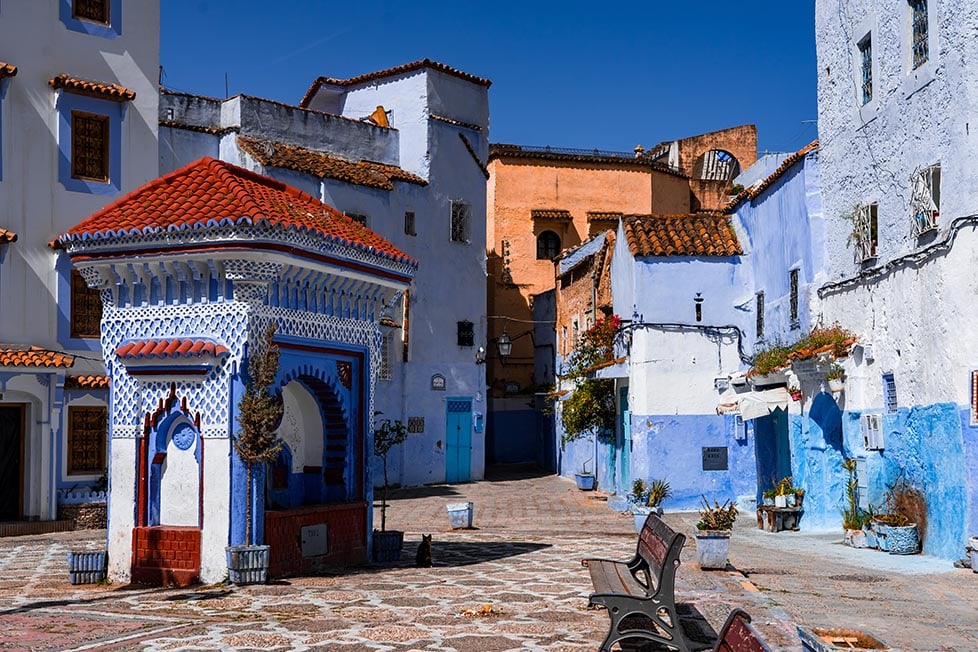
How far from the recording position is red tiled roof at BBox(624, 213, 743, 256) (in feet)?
80.4

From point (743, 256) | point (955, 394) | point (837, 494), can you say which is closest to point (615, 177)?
point (743, 256)

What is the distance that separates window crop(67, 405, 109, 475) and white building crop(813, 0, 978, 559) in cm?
1467

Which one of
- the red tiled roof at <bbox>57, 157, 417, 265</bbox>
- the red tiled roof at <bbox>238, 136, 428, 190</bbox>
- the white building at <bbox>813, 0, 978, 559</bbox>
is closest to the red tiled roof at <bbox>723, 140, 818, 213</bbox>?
the white building at <bbox>813, 0, 978, 559</bbox>

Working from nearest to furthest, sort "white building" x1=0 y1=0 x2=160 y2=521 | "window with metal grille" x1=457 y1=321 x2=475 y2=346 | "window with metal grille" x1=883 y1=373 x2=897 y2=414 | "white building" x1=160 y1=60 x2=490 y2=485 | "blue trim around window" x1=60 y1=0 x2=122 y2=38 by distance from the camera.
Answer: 1. "window with metal grille" x1=883 y1=373 x2=897 y2=414
2. "white building" x1=0 y1=0 x2=160 y2=521
3. "blue trim around window" x1=60 y1=0 x2=122 y2=38
4. "white building" x1=160 y1=60 x2=490 y2=485
5. "window with metal grille" x1=457 y1=321 x2=475 y2=346

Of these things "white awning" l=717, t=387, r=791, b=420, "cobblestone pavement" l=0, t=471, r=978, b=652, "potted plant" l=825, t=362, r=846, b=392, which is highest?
"potted plant" l=825, t=362, r=846, b=392

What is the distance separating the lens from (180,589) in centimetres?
1252

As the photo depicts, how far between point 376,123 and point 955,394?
2253cm

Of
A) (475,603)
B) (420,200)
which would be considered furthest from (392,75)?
(475,603)

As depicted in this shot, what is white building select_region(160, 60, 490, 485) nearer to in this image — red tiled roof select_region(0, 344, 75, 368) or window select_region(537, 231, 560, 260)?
window select_region(537, 231, 560, 260)

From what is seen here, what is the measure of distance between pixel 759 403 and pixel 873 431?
3.24 m

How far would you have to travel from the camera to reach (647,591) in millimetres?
10008

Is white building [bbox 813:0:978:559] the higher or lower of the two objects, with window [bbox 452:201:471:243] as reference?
lower

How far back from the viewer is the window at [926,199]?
A: 1555 centimetres

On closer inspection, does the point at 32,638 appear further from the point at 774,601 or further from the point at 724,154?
the point at 724,154
